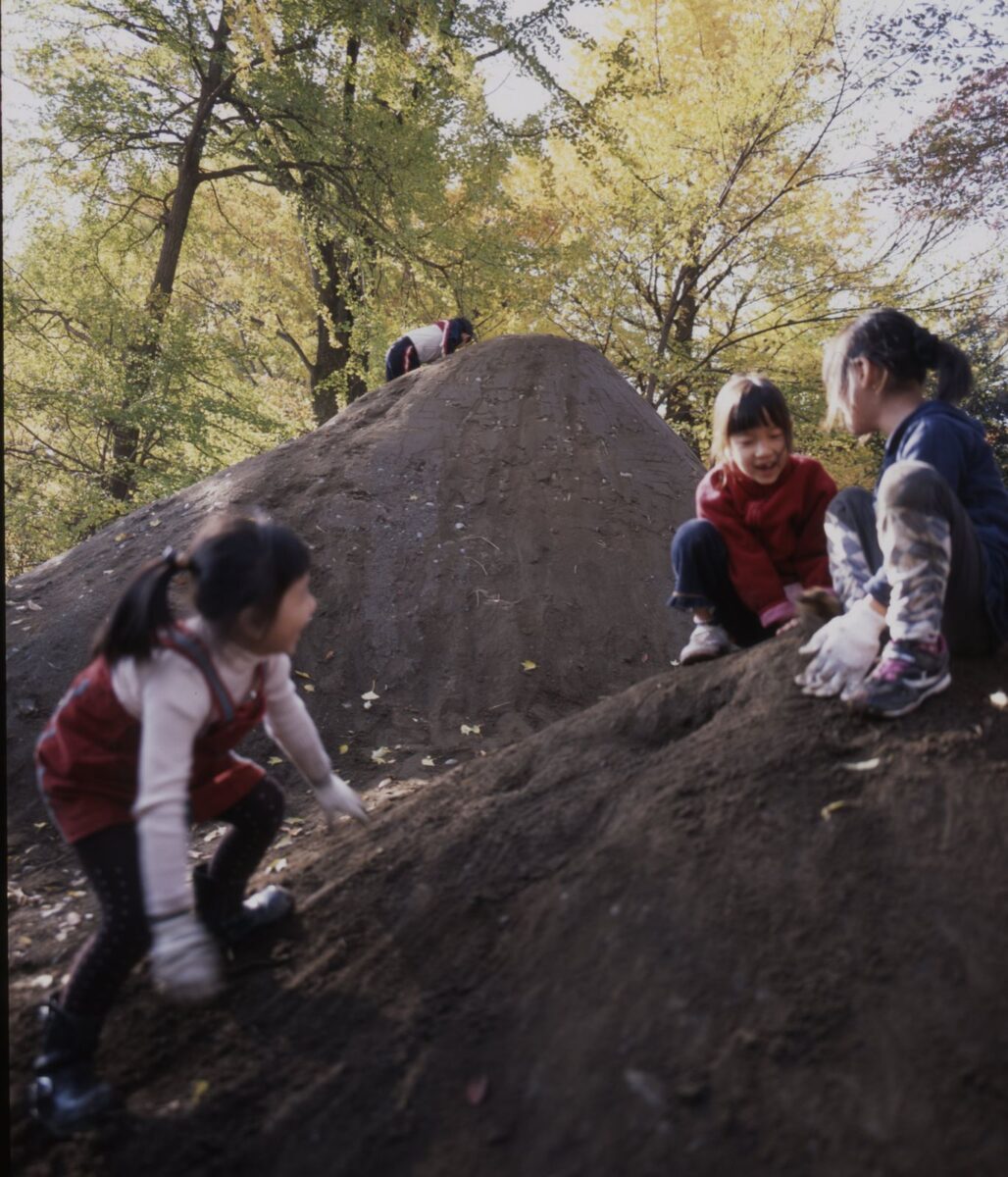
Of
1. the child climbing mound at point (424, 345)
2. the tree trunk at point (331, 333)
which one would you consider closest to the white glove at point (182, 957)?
the child climbing mound at point (424, 345)

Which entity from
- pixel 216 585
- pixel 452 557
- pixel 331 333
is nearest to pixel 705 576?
pixel 216 585

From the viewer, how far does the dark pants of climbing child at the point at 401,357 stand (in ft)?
26.9

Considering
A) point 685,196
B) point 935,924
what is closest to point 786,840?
point 935,924

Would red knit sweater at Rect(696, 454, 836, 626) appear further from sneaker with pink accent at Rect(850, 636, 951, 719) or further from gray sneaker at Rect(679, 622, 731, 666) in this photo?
sneaker with pink accent at Rect(850, 636, 951, 719)

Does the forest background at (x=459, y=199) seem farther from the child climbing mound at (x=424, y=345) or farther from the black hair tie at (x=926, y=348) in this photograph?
the black hair tie at (x=926, y=348)

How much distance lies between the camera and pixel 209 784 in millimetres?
2043

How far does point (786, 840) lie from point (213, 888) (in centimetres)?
133

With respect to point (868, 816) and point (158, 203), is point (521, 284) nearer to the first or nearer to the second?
point (158, 203)

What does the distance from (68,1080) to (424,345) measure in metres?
7.30

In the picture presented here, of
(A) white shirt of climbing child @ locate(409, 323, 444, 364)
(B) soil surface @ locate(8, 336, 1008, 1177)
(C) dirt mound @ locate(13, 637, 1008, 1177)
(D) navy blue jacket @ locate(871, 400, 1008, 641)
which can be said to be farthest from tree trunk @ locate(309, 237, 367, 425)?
(C) dirt mound @ locate(13, 637, 1008, 1177)

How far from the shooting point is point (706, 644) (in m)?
2.93

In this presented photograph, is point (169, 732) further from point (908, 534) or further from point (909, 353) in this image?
point (909, 353)

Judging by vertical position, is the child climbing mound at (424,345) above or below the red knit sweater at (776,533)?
above

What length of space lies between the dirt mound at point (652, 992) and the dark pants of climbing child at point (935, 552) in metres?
0.12
